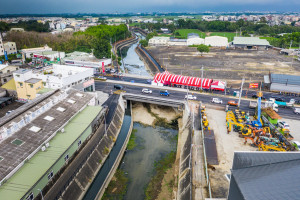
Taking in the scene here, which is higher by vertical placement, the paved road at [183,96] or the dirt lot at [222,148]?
the paved road at [183,96]

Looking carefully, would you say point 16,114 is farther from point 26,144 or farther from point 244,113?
point 244,113

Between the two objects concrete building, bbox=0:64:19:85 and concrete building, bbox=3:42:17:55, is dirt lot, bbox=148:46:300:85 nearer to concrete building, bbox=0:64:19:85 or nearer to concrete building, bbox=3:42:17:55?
concrete building, bbox=0:64:19:85

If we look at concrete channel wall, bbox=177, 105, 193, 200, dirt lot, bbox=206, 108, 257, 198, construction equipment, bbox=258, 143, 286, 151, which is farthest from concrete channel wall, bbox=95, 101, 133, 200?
construction equipment, bbox=258, 143, 286, 151

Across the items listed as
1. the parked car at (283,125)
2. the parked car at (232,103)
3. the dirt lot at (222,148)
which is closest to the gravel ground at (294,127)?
the parked car at (283,125)

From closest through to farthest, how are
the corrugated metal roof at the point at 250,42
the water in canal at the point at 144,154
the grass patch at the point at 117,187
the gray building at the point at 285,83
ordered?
the grass patch at the point at 117,187 < the water in canal at the point at 144,154 < the gray building at the point at 285,83 < the corrugated metal roof at the point at 250,42

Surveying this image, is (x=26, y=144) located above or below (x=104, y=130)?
above

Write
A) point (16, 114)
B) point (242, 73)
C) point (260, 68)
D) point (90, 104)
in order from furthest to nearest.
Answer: point (260, 68)
point (242, 73)
point (90, 104)
point (16, 114)

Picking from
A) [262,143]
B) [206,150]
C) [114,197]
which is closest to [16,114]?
[114,197]

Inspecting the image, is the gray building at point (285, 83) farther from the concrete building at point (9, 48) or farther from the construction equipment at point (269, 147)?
the concrete building at point (9, 48)
